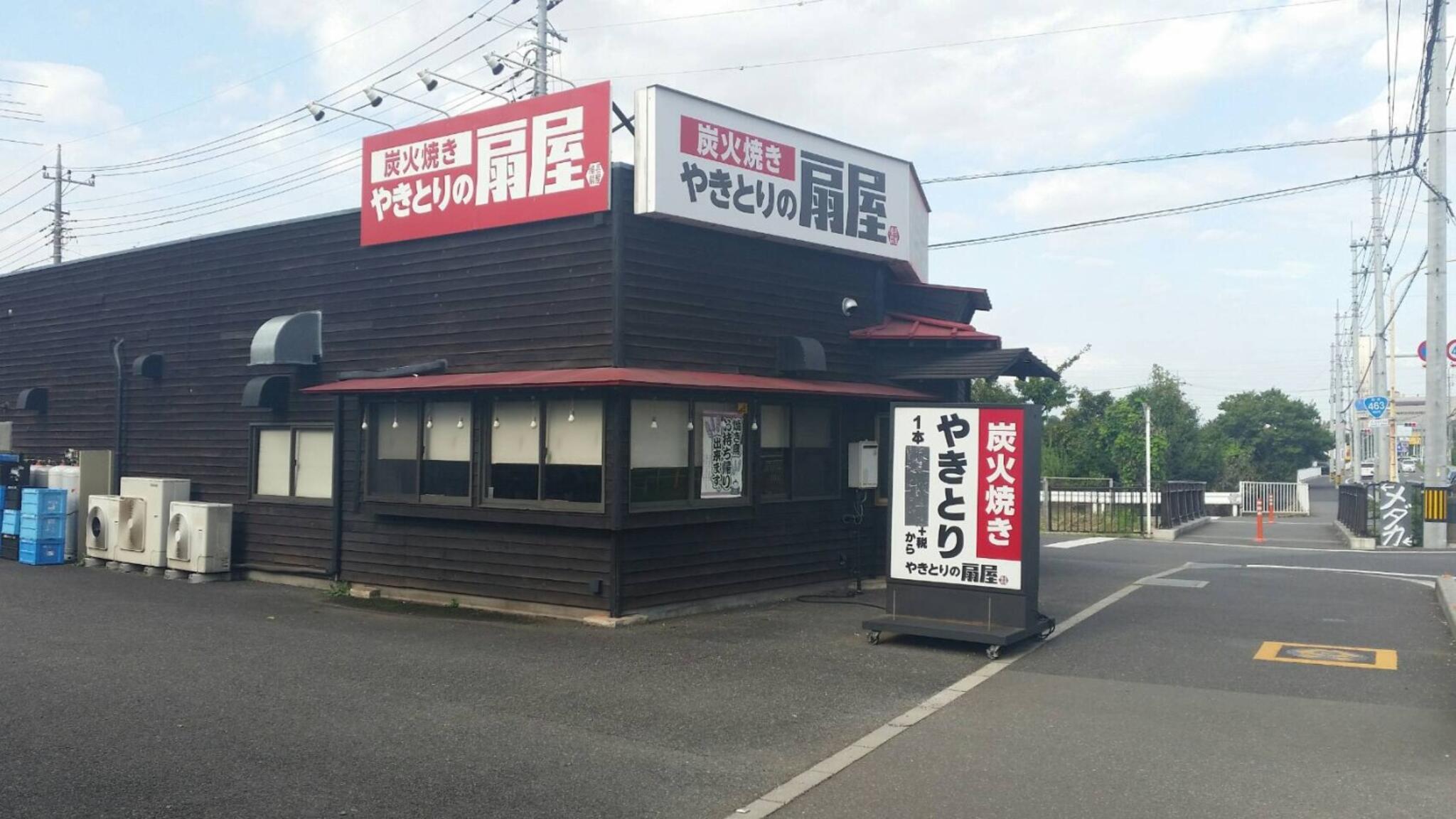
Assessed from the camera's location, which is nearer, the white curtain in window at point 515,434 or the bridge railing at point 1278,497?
the white curtain in window at point 515,434

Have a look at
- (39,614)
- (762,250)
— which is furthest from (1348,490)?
(39,614)

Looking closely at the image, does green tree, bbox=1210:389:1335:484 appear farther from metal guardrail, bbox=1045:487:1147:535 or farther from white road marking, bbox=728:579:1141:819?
white road marking, bbox=728:579:1141:819

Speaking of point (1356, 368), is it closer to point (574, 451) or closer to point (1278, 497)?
point (1278, 497)

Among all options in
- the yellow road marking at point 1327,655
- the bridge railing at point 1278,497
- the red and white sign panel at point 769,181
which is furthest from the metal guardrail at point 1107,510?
the bridge railing at point 1278,497

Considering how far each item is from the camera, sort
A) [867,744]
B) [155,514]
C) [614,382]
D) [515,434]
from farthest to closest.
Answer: [155,514] → [515,434] → [614,382] → [867,744]

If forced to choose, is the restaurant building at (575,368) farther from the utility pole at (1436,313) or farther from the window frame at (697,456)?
the utility pole at (1436,313)

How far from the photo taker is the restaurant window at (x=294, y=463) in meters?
14.9

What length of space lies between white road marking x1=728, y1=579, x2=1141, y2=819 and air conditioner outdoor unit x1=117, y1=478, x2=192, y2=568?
40.6 feet

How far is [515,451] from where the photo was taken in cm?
1239

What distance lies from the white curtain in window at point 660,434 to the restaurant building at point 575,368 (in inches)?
1.2

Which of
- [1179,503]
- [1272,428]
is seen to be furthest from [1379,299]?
[1272,428]

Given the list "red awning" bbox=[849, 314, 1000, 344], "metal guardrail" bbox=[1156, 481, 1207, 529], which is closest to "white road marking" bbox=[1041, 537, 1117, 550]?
"metal guardrail" bbox=[1156, 481, 1207, 529]

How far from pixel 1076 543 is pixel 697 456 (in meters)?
12.6

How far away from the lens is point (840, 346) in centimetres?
1436
